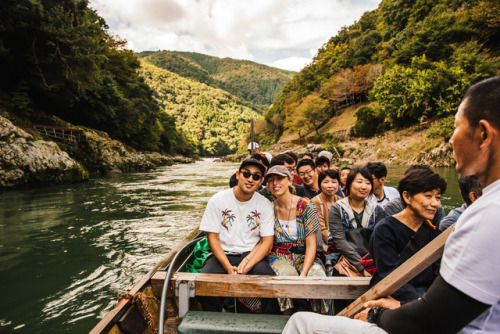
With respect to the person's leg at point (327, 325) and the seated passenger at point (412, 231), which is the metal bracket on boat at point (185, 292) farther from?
the seated passenger at point (412, 231)

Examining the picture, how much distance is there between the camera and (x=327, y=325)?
1.31 meters

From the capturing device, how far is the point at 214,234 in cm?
264

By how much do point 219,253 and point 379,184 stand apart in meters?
2.76

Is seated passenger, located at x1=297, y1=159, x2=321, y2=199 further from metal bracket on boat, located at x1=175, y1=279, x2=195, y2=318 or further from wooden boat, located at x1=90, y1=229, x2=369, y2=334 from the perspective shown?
metal bracket on boat, located at x1=175, y1=279, x2=195, y2=318

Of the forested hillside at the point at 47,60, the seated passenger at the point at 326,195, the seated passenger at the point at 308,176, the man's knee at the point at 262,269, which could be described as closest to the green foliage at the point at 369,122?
the forested hillside at the point at 47,60

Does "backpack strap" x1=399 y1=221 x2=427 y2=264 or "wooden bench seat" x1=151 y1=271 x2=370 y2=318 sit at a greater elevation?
"backpack strap" x1=399 y1=221 x2=427 y2=264

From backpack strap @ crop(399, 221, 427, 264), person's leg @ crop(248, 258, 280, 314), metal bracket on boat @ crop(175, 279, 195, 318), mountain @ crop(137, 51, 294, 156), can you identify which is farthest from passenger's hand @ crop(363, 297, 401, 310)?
mountain @ crop(137, 51, 294, 156)

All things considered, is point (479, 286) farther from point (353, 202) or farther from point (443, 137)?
point (443, 137)

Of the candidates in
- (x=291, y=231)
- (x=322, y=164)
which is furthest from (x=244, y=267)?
(x=322, y=164)

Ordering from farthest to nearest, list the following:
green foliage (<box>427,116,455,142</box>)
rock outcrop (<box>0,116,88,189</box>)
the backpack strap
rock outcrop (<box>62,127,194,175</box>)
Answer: green foliage (<box>427,116,455,142</box>)
rock outcrop (<box>62,127,194,175</box>)
rock outcrop (<box>0,116,88,189</box>)
the backpack strap

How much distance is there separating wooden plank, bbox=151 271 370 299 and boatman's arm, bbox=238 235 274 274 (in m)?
0.31

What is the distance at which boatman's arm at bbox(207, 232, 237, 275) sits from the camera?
2443 mm

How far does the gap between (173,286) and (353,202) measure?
216 centimetres

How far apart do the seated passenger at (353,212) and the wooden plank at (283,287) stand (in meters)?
0.73
